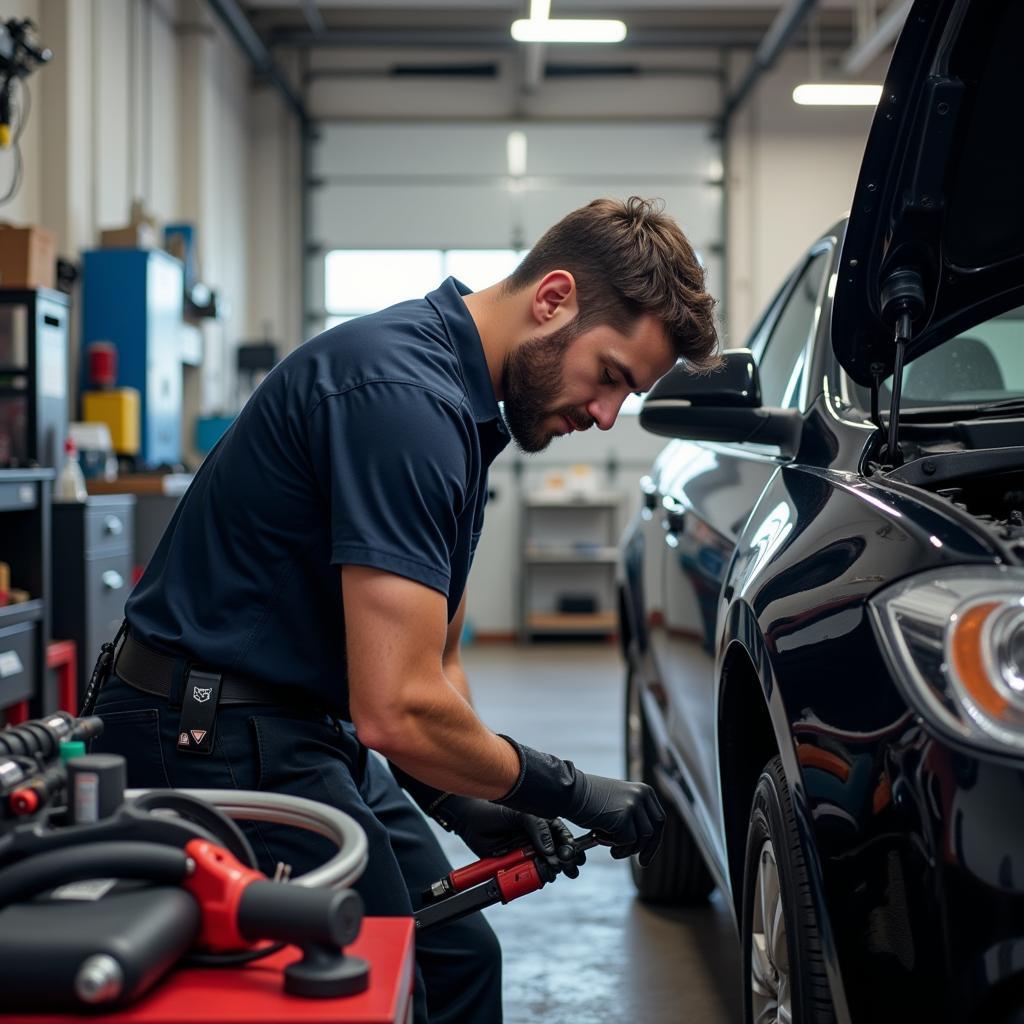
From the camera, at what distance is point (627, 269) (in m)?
1.70

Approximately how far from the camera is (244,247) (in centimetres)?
1017

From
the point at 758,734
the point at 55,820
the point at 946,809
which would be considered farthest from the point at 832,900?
the point at 55,820

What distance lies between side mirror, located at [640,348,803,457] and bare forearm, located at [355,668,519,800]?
0.82 m

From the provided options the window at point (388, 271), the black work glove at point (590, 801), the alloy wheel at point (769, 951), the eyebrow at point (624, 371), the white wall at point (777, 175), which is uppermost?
the white wall at point (777, 175)

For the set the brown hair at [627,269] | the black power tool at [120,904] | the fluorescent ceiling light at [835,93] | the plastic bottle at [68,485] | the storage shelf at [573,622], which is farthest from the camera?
the storage shelf at [573,622]

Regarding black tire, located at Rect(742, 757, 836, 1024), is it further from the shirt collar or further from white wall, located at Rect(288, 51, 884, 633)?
white wall, located at Rect(288, 51, 884, 633)

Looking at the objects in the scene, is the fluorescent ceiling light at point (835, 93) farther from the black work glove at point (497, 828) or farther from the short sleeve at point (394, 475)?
the short sleeve at point (394, 475)

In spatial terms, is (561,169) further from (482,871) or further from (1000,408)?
(482,871)

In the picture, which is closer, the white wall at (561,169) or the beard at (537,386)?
the beard at (537,386)

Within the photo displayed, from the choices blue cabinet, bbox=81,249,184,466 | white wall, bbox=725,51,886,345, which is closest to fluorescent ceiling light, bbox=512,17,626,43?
blue cabinet, bbox=81,249,184,466

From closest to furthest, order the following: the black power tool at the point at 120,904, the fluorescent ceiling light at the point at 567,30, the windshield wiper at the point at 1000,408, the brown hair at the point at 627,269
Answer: the black power tool at the point at 120,904
the brown hair at the point at 627,269
the windshield wiper at the point at 1000,408
the fluorescent ceiling light at the point at 567,30

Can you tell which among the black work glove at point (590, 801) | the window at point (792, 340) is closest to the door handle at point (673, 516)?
the window at point (792, 340)

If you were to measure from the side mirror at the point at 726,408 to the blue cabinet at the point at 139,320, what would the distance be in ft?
16.5

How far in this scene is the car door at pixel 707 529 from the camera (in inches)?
84.6
